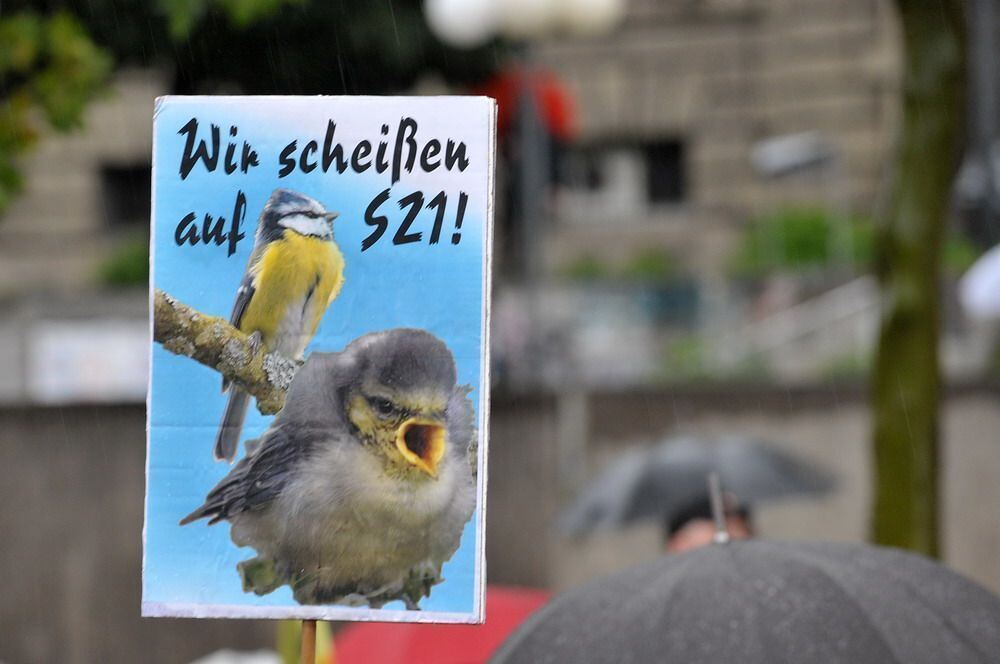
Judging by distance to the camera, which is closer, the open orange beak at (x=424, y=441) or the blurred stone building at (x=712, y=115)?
the open orange beak at (x=424, y=441)

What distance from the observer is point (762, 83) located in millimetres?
20828

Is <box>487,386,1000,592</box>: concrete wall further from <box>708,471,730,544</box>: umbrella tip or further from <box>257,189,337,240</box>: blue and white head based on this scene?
<box>257,189,337,240</box>: blue and white head

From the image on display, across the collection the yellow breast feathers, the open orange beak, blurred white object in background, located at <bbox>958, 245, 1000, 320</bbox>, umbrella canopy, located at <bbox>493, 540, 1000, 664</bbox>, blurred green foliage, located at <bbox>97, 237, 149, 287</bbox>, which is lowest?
umbrella canopy, located at <bbox>493, 540, 1000, 664</bbox>

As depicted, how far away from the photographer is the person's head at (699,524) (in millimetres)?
4520

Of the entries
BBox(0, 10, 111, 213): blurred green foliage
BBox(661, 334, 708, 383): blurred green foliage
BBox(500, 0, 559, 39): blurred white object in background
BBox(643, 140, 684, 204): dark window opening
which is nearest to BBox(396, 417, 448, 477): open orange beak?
BBox(0, 10, 111, 213): blurred green foliage

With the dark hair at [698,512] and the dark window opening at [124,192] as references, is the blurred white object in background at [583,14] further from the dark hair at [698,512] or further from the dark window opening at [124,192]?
the dark window opening at [124,192]

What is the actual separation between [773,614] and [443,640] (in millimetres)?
2126

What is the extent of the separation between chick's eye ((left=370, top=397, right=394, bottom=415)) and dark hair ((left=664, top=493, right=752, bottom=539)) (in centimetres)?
180

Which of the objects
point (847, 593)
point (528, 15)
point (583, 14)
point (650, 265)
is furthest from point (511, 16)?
point (650, 265)

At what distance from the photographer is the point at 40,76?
19.4 ft

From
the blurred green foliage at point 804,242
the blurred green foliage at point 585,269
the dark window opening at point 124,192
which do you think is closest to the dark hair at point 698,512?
the blurred green foliage at point 804,242

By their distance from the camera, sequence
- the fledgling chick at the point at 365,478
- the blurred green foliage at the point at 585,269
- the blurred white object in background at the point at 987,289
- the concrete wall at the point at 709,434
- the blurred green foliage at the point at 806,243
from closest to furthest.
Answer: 1. the fledgling chick at the point at 365,478
2. the concrete wall at the point at 709,434
3. the blurred white object in background at the point at 987,289
4. the blurred green foliage at the point at 806,243
5. the blurred green foliage at the point at 585,269

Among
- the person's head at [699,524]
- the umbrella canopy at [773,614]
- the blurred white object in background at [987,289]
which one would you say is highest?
the blurred white object in background at [987,289]

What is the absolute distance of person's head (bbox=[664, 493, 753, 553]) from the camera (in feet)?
14.8
